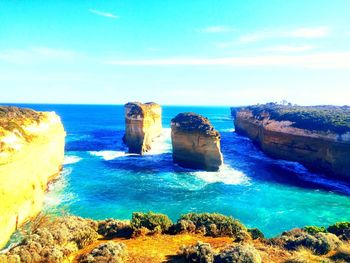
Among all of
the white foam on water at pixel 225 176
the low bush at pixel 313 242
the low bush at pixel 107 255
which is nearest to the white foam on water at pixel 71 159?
the white foam on water at pixel 225 176

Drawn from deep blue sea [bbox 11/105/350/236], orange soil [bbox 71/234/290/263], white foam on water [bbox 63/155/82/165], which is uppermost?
orange soil [bbox 71/234/290/263]

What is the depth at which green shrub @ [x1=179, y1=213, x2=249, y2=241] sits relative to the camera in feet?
51.4

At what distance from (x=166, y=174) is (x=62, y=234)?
81.6 feet

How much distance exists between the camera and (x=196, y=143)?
4109cm

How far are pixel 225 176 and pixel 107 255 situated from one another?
27498 mm

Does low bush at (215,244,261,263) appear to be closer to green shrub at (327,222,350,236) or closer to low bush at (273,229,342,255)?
low bush at (273,229,342,255)

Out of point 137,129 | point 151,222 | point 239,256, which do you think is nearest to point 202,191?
point 151,222

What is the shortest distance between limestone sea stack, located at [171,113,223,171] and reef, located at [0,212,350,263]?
23023 mm

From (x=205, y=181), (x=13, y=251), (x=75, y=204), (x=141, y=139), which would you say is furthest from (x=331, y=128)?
(x=13, y=251)

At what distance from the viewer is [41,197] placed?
27.4 metres

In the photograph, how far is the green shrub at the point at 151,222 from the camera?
15.7 meters

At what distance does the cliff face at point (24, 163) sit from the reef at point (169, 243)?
718 cm

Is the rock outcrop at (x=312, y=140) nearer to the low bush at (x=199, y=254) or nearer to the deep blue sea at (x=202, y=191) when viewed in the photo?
the deep blue sea at (x=202, y=191)

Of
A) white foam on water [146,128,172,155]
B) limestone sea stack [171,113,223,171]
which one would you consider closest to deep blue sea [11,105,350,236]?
limestone sea stack [171,113,223,171]
